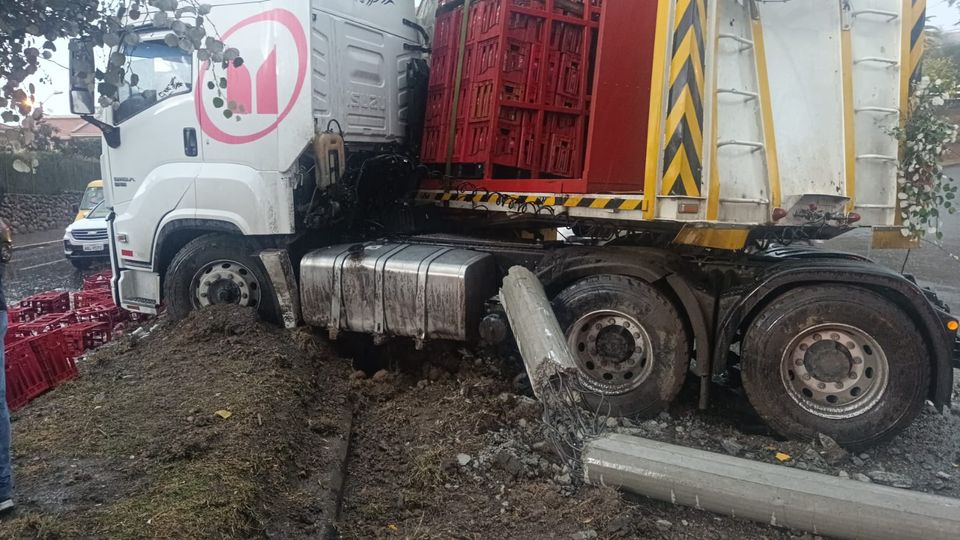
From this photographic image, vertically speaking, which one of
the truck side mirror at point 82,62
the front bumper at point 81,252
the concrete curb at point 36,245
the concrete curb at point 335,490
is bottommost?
the concrete curb at point 36,245

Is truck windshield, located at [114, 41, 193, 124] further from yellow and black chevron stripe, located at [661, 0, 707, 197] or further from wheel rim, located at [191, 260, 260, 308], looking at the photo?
yellow and black chevron stripe, located at [661, 0, 707, 197]

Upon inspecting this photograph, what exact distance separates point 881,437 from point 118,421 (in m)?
4.97

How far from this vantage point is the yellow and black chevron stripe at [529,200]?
433cm

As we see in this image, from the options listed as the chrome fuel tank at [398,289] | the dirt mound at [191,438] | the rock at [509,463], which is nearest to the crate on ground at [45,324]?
the dirt mound at [191,438]

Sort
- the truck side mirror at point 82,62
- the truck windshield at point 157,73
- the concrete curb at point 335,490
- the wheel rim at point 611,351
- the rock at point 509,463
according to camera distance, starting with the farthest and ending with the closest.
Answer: the truck windshield at point 157,73 < the wheel rim at point 611,351 < the rock at point 509,463 < the concrete curb at point 335,490 < the truck side mirror at point 82,62

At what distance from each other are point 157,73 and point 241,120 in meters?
1.13

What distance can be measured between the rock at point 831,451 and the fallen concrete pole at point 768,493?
654 millimetres

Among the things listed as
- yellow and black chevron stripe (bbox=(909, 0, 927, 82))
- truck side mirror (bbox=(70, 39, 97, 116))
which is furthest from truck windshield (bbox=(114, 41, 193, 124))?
yellow and black chevron stripe (bbox=(909, 0, 927, 82))

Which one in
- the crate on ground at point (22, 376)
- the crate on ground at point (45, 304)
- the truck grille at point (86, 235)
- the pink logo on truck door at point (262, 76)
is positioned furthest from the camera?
the truck grille at point (86, 235)

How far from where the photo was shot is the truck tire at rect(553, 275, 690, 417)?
14.4 ft

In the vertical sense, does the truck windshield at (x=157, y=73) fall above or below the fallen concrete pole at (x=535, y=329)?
above

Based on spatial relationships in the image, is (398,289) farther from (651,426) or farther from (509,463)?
(651,426)

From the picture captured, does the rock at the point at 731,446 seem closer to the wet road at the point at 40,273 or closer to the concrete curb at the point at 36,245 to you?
the wet road at the point at 40,273

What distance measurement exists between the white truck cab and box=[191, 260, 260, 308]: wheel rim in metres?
0.04
